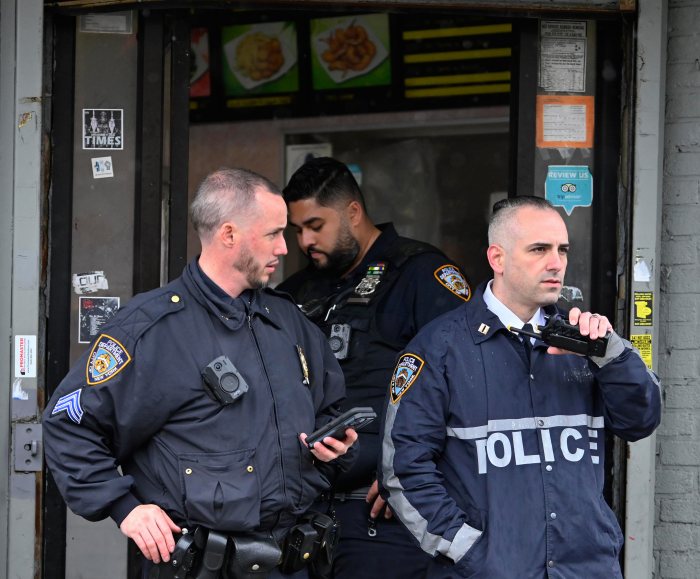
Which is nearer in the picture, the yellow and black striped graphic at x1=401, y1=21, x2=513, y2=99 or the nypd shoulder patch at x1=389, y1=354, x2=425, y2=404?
the nypd shoulder patch at x1=389, y1=354, x2=425, y2=404

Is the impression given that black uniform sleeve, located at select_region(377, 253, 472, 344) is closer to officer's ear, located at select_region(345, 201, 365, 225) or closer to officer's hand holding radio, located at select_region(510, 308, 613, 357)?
officer's ear, located at select_region(345, 201, 365, 225)

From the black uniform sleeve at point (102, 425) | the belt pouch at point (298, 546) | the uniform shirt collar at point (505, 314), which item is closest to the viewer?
the black uniform sleeve at point (102, 425)

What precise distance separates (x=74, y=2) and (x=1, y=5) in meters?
0.27

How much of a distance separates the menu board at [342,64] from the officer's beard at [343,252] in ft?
6.71

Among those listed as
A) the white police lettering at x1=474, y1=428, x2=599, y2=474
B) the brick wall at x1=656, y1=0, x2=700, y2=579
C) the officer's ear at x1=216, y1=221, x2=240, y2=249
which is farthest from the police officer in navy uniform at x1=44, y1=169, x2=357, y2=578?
the brick wall at x1=656, y1=0, x2=700, y2=579

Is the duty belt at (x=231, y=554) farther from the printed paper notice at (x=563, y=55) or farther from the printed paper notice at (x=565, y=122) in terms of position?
the printed paper notice at (x=563, y=55)

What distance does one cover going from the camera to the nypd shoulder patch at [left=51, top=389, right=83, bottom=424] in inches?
111

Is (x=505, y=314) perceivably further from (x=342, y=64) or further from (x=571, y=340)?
(x=342, y=64)

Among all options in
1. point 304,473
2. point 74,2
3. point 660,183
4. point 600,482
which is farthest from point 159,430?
point 660,183

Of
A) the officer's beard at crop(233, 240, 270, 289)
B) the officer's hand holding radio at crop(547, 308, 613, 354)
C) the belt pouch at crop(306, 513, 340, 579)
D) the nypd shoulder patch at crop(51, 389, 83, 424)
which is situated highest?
the officer's beard at crop(233, 240, 270, 289)

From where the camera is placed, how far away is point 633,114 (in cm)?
391

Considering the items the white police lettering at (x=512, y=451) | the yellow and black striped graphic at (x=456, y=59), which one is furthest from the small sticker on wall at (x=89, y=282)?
the yellow and black striped graphic at (x=456, y=59)

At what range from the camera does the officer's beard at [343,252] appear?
4.08m

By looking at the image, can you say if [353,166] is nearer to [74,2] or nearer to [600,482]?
[74,2]
